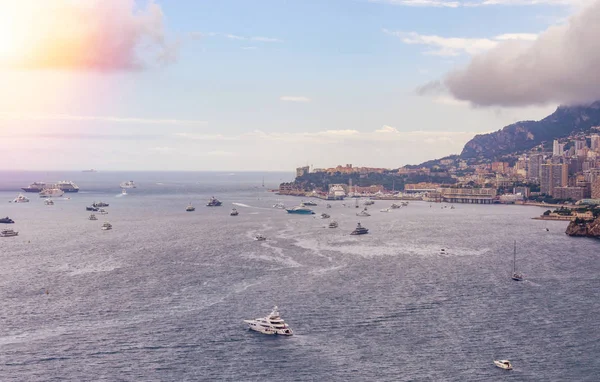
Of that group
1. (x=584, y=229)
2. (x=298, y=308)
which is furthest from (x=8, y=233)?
(x=584, y=229)

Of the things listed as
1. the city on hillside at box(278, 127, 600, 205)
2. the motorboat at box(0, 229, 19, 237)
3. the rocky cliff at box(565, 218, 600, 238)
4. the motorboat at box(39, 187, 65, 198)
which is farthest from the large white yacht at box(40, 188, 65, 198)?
the rocky cliff at box(565, 218, 600, 238)

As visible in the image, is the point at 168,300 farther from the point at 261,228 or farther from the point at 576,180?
the point at 576,180

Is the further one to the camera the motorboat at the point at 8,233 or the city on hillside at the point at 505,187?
the city on hillside at the point at 505,187

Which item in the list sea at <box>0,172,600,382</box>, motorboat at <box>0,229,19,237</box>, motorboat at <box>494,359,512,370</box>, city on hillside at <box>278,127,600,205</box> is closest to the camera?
motorboat at <box>494,359,512,370</box>

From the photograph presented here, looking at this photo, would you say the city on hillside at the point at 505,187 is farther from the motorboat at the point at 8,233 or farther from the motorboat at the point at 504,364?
the motorboat at the point at 504,364

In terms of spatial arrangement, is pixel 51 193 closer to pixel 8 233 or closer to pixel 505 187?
pixel 8 233

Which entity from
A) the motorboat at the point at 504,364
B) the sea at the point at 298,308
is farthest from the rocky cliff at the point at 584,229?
the motorboat at the point at 504,364

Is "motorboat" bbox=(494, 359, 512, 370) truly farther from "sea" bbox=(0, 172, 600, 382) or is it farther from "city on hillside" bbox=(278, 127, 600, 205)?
"city on hillside" bbox=(278, 127, 600, 205)
